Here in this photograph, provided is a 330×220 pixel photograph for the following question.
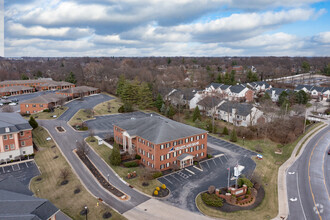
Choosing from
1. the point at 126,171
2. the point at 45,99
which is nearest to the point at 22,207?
the point at 126,171

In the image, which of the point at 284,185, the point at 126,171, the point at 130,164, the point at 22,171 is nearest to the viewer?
the point at 284,185

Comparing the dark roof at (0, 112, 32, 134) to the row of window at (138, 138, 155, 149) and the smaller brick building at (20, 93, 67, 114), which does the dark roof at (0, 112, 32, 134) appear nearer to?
the row of window at (138, 138, 155, 149)

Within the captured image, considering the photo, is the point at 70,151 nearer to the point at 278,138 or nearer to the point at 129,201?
the point at 129,201

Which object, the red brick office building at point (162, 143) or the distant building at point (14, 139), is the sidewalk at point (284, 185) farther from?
the distant building at point (14, 139)

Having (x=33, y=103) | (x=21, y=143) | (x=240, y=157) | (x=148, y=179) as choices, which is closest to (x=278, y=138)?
(x=240, y=157)

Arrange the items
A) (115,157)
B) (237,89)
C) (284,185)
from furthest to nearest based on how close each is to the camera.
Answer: (237,89) < (115,157) < (284,185)

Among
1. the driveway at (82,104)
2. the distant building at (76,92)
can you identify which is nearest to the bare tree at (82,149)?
the driveway at (82,104)

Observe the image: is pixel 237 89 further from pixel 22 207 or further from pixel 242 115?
pixel 22 207

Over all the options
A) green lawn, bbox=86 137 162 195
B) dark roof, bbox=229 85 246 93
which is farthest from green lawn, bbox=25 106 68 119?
dark roof, bbox=229 85 246 93
